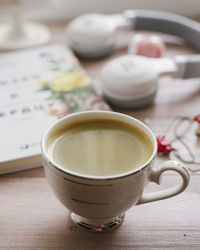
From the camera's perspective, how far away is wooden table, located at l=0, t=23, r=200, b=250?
1.41 ft

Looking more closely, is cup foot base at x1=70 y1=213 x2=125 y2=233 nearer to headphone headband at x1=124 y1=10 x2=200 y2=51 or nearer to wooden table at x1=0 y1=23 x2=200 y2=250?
wooden table at x1=0 y1=23 x2=200 y2=250

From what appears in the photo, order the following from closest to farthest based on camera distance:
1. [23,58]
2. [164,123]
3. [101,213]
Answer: [101,213], [164,123], [23,58]

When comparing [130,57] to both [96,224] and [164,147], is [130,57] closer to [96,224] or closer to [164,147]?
[164,147]

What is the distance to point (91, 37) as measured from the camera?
77cm

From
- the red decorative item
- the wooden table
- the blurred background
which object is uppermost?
the blurred background

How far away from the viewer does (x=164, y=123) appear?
2.05ft

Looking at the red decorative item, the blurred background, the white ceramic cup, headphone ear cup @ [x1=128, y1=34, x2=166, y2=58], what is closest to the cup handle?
the white ceramic cup

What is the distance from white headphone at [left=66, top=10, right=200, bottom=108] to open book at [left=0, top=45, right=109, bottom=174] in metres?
0.03

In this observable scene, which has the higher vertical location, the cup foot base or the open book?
the open book

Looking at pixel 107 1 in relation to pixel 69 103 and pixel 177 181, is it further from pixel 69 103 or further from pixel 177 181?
pixel 177 181

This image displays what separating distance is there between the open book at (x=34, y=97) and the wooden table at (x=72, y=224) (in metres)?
0.03

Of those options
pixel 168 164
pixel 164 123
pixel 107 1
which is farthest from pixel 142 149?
pixel 107 1

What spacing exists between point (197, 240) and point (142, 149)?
13 cm

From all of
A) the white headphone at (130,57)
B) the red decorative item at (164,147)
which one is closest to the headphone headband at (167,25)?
the white headphone at (130,57)
